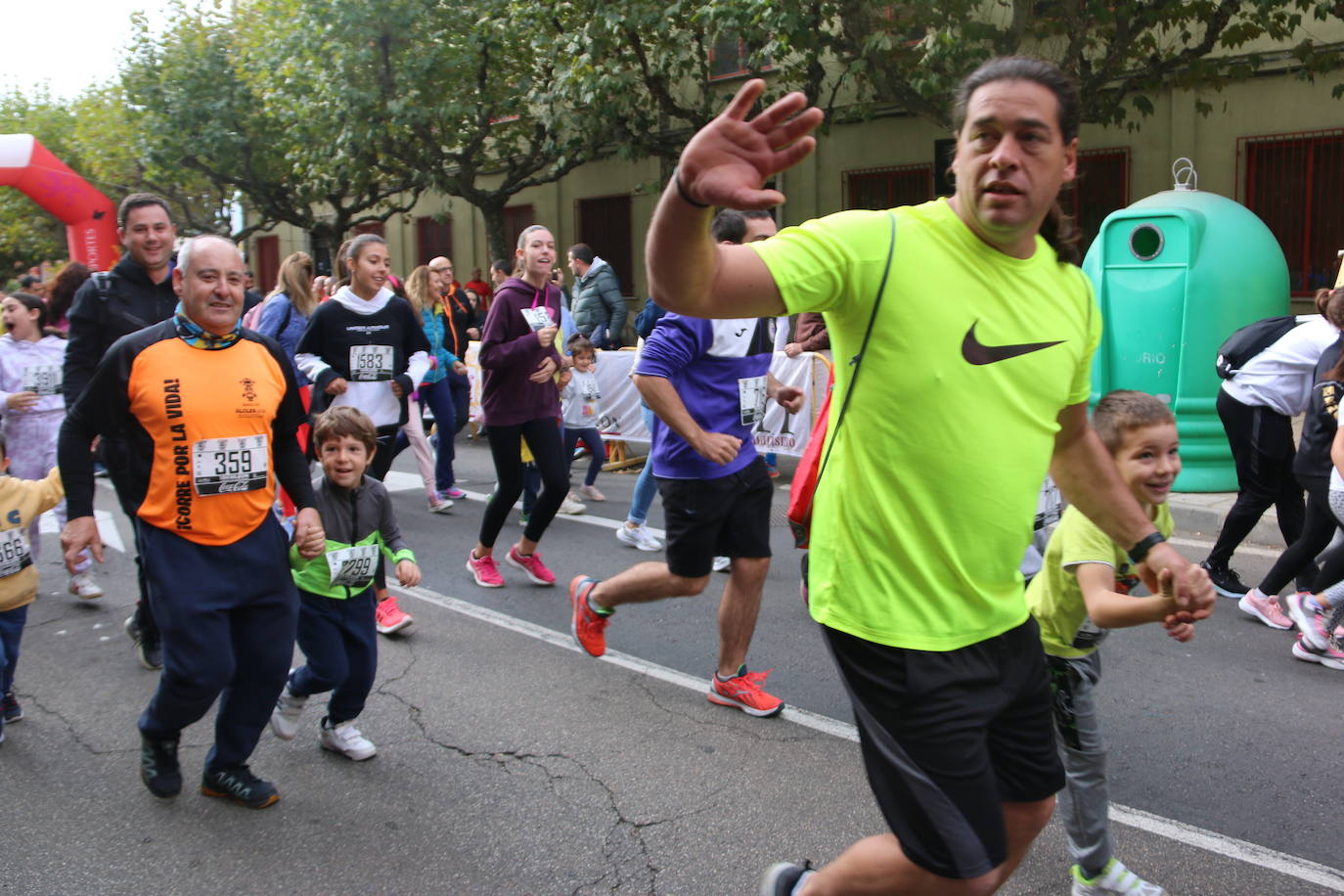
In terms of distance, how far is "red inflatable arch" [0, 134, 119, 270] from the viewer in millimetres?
17328

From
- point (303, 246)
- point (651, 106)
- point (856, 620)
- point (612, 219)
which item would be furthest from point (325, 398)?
point (303, 246)

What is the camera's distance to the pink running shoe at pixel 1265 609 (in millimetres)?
5676

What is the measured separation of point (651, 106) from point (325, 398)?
39.6 ft

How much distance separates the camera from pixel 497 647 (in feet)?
18.2

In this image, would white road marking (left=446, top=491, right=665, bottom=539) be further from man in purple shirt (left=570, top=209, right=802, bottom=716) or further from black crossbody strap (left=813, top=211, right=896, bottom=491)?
black crossbody strap (left=813, top=211, right=896, bottom=491)

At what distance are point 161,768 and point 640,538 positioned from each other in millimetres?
4251

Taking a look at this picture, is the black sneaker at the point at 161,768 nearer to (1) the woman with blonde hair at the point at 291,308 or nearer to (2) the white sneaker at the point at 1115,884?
(2) the white sneaker at the point at 1115,884

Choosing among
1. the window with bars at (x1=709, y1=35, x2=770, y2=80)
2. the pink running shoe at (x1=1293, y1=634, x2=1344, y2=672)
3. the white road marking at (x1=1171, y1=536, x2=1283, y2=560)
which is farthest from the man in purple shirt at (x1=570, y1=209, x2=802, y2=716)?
the window with bars at (x1=709, y1=35, x2=770, y2=80)

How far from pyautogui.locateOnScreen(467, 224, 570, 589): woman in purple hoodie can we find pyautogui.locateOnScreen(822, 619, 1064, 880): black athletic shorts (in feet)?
14.5

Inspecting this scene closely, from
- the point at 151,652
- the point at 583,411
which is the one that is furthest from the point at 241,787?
the point at 583,411

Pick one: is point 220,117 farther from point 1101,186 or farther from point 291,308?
point 291,308

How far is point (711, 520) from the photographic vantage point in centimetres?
449

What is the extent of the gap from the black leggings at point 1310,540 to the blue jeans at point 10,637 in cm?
544

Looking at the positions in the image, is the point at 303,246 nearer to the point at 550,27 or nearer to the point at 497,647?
the point at 550,27
